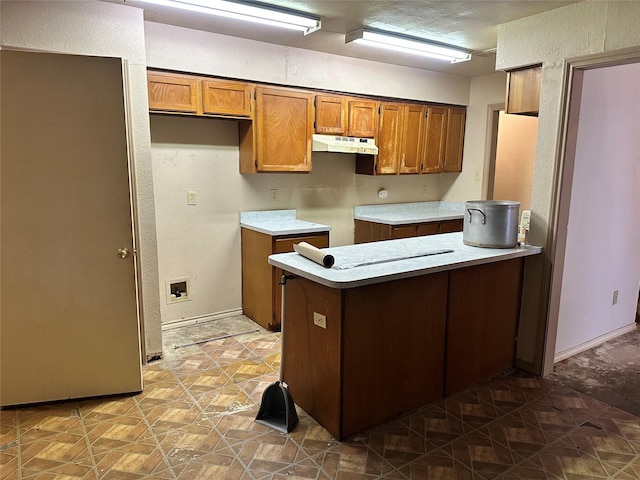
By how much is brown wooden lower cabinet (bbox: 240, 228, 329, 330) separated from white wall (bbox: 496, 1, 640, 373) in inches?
68.0

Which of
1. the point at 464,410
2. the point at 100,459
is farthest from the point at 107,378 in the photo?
the point at 464,410

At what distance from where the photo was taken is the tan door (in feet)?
7.61

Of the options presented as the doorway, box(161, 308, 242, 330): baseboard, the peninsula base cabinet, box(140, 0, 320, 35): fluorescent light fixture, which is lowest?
box(161, 308, 242, 330): baseboard

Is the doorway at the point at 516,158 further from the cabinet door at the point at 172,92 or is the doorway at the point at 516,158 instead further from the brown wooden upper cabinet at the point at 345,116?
the cabinet door at the point at 172,92

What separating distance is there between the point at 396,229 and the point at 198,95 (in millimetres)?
2240

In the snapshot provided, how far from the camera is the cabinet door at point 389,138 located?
4.54 m

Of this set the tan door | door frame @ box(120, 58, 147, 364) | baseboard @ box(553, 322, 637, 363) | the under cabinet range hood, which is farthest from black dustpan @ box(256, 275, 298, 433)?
baseboard @ box(553, 322, 637, 363)

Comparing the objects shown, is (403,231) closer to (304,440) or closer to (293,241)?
(293,241)

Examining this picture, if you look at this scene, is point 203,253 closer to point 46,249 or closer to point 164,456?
point 46,249

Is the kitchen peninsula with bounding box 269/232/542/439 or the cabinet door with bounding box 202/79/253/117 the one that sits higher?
the cabinet door with bounding box 202/79/253/117

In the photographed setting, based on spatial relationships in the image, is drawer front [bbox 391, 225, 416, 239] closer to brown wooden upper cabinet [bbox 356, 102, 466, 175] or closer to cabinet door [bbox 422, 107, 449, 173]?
brown wooden upper cabinet [bbox 356, 102, 466, 175]

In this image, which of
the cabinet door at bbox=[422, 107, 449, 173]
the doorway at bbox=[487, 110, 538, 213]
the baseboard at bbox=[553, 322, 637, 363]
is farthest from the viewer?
the doorway at bbox=[487, 110, 538, 213]

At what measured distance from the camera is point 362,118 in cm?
438

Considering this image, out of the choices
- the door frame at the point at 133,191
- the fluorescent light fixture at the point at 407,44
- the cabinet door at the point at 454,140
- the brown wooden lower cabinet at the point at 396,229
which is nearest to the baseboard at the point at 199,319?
the door frame at the point at 133,191
